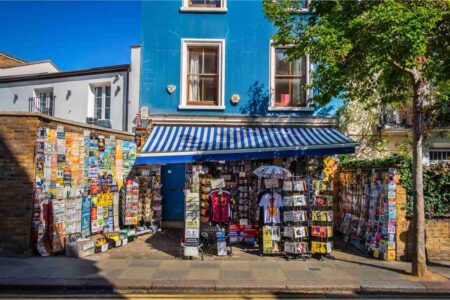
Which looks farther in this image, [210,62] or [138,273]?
[210,62]

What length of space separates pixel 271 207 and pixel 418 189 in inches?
139

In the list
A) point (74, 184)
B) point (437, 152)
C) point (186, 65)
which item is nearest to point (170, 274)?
point (74, 184)

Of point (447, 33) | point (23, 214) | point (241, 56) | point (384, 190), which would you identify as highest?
point (241, 56)

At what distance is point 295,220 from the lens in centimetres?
1000

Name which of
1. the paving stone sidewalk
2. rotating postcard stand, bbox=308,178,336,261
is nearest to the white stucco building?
the paving stone sidewalk

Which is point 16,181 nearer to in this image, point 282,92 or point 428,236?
point 282,92

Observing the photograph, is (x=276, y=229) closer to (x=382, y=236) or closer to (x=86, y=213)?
(x=382, y=236)

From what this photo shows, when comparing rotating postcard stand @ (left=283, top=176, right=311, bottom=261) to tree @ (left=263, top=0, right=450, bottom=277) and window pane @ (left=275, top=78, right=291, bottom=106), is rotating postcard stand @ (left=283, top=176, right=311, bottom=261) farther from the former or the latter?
window pane @ (left=275, top=78, right=291, bottom=106)

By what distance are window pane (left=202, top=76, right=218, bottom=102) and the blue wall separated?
47 cm

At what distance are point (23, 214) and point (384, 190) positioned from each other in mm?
8982

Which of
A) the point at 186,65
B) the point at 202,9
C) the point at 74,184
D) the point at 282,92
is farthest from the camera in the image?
the point at 282,92

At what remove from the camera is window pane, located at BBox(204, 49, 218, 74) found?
1423cm

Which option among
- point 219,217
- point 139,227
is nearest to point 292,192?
point 219,217

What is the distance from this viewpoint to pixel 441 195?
32.8 ft
